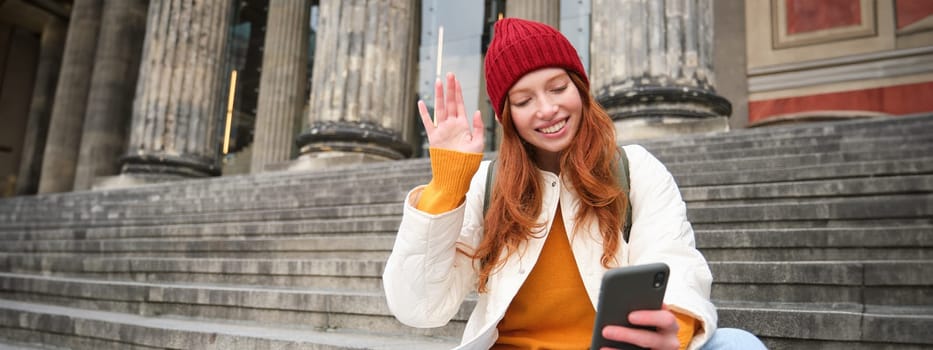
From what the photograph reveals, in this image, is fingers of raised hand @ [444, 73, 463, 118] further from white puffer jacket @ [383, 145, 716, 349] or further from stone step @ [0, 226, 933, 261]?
stone step @ [0, 226, 933, 261]

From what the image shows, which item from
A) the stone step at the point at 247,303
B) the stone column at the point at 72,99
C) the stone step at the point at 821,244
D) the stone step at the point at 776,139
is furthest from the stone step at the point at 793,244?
the stone column at the point at 72,99

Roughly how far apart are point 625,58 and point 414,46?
22.3ft

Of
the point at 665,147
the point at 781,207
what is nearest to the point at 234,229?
the point at 665,147

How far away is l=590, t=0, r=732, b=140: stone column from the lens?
621 cm

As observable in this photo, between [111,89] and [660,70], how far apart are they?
1449cm

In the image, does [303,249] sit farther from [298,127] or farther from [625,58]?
[298,127]

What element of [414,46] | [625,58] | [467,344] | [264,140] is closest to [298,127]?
[264,140]

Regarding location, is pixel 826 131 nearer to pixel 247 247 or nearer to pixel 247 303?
pixel 247 303

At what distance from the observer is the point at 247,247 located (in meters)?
4.66

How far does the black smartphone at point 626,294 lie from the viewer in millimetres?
915

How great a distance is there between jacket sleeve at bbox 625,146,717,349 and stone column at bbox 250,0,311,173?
1211 centimetres

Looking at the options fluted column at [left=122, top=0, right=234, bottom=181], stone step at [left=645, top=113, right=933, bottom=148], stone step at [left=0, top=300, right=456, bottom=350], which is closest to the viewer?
stone step at [left=0, top=300, right=456, bottom=350]

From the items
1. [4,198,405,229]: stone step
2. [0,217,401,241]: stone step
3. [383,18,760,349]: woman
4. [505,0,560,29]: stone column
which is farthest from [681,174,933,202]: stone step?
[505,0,560,29]: stone column

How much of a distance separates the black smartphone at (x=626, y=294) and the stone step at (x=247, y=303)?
1.83 m
